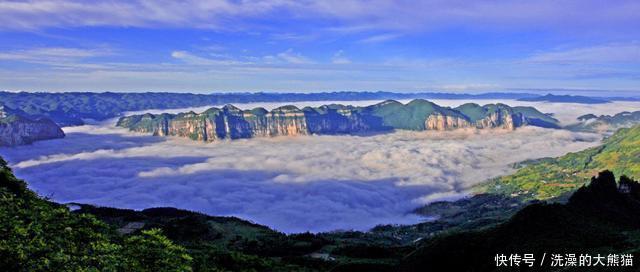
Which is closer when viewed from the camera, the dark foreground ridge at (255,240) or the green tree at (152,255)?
the dark foreground ridge at (255,240)

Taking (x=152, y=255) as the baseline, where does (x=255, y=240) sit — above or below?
below

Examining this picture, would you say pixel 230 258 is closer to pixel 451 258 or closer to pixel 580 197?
pixel 451 258

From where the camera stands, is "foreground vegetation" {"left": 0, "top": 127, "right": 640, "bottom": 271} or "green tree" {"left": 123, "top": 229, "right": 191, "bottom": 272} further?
"green tree" {"left": 123, "top": 229, "right": 191, "bottom": 272}

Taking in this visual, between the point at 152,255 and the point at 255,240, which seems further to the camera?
the point at 255,240

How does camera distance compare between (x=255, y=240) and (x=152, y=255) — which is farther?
(x=255, y=240)

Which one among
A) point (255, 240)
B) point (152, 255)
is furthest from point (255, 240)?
point (152, 255)

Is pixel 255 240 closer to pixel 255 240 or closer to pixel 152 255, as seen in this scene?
pixel 255 240

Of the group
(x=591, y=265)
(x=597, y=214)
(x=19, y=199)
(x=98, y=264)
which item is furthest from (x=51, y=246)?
(x=597, y=214)

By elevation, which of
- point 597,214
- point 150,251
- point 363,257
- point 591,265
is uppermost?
point 150,251
